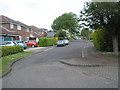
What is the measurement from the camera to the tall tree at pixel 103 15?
28.8 feet

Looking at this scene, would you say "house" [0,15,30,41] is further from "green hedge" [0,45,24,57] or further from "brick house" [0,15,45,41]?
"green hedge" [0,45,24,57]

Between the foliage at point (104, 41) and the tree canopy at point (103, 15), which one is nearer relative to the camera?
the tree canopy at point (103, 15)

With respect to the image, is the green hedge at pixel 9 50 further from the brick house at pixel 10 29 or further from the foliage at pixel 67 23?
the foliage at pixel 67 23

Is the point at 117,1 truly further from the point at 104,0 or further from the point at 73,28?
the point at 73,28

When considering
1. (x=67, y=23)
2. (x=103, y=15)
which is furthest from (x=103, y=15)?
(x=67, y=23)

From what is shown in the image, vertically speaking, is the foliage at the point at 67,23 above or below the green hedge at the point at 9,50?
above

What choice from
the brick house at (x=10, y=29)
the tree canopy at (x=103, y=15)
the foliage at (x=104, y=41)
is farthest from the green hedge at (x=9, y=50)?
the brick house at (x=10, y=29)

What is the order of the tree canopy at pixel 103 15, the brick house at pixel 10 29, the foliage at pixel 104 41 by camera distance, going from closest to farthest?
the tree canopy at pixel 103 15, the foliage at pixel 104 41, the brick house at pixel 10 29

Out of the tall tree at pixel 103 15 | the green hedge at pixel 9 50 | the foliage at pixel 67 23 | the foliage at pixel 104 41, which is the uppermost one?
the foliage at pixel 67 23

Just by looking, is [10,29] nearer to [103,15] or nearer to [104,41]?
[104,41]

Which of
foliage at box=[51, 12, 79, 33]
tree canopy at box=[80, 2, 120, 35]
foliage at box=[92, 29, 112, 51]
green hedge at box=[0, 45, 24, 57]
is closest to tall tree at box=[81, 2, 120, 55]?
tree canopy at box=[80, 2, 120, 35]

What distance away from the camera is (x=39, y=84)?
500 cm

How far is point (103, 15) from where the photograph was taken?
9.49m

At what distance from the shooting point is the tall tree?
8.77 metres
